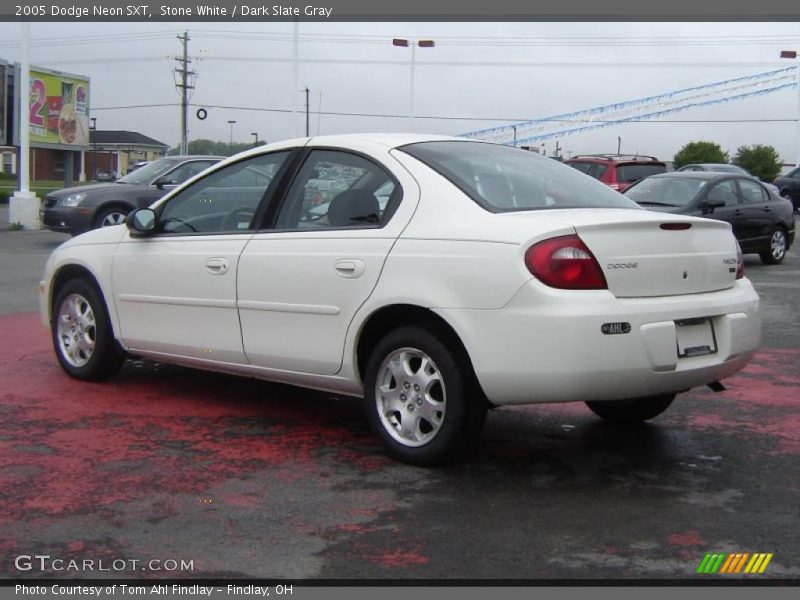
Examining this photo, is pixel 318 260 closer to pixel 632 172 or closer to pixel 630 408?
pixel 630 408

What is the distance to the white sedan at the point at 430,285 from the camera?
4496 mm

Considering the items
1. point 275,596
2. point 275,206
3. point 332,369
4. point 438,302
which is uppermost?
point 275,206

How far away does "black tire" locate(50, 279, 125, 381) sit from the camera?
666 centimetres

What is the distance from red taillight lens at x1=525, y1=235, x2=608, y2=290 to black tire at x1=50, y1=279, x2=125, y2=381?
3.28m

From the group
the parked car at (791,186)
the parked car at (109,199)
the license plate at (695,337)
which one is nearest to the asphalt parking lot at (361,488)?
the license plate at (695,337)

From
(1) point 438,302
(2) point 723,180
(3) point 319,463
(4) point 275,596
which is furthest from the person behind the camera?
(2) point 723,180

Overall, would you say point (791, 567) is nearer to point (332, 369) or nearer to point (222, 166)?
point (332, 369)

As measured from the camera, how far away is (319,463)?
5086 millimetres

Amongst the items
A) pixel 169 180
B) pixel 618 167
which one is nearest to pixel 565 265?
pixel 169 180

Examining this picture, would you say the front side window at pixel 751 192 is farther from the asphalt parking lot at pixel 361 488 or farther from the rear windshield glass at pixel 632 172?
the asphalt parking lot at pixel 361 488

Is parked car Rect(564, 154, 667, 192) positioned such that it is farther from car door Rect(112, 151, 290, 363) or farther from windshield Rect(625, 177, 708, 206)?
car door Rect(112, 151, 290, 363)

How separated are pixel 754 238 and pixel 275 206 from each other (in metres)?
12.4

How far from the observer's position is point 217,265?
5.79 metres

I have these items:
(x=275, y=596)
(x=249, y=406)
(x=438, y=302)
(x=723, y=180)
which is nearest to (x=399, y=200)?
(x=438, y=302)
